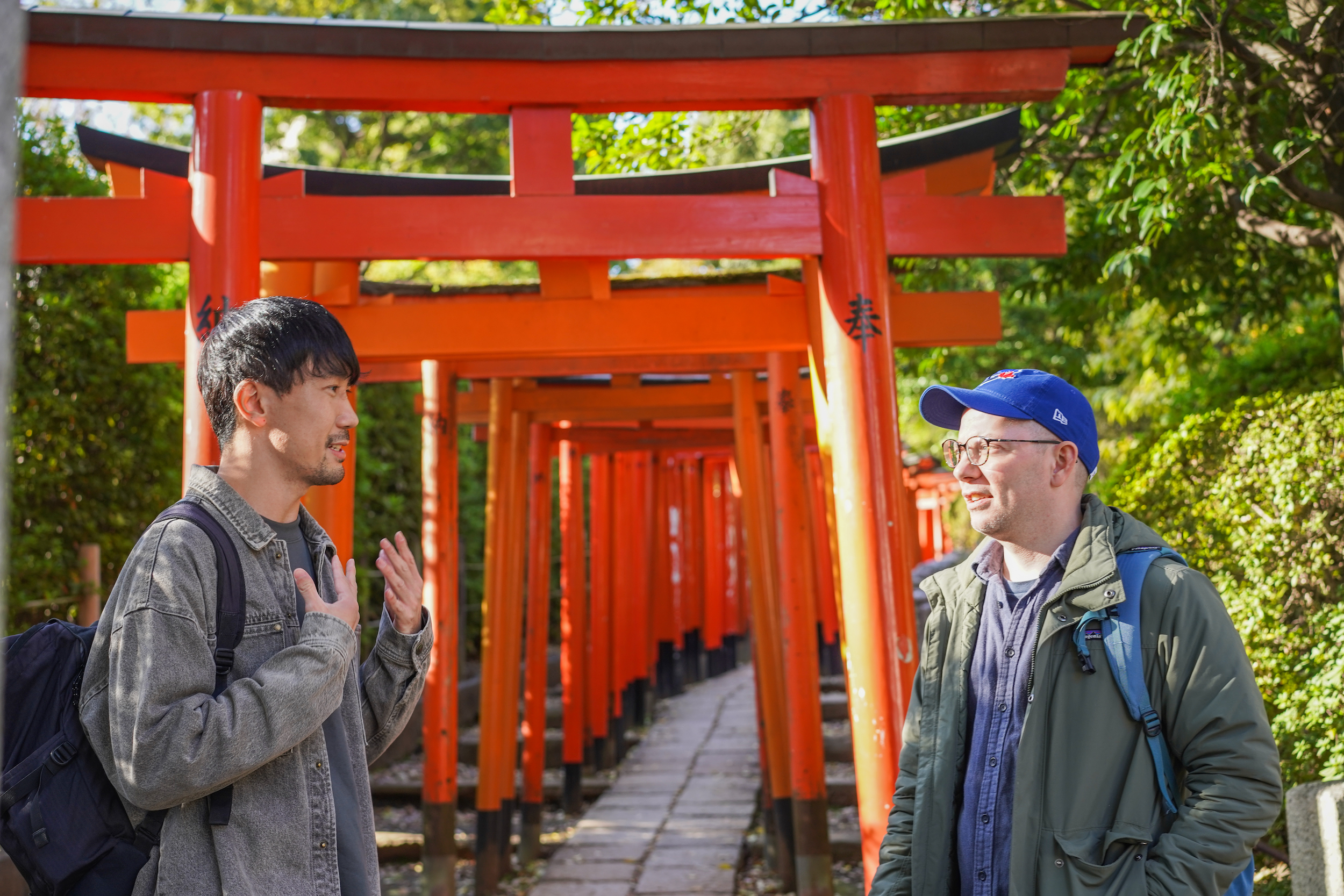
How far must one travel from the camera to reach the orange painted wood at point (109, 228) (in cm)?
379

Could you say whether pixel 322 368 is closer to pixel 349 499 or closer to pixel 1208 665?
pixel 1208 665

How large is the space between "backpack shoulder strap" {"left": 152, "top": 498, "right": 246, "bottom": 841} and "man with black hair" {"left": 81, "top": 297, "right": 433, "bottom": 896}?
0.01 meters

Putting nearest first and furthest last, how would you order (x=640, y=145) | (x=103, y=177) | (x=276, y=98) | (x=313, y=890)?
(x=313, y=890) < (x=276, y=98) < (x=640, y=145) < (x=103, y=177)

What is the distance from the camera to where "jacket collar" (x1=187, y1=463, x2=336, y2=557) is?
5.65ft

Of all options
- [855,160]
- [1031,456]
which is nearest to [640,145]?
[855,160]

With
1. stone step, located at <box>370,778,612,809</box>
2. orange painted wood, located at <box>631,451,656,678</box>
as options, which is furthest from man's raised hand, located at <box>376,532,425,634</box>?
orange painted wood, located at <box>631,451,656,678</box>

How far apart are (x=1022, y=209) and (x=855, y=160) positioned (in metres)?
0.77

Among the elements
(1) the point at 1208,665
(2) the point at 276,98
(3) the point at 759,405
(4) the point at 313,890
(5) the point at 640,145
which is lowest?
(4) the point at 313,890

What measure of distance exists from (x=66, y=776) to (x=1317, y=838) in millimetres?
3206

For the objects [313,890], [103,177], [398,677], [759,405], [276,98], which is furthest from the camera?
[759,405]

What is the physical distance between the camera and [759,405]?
9297 millimetres

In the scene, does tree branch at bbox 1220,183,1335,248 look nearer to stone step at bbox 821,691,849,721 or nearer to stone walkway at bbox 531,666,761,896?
stone walkway at bbox 531,666,761,896

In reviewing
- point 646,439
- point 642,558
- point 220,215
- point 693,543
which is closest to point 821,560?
point 642,558

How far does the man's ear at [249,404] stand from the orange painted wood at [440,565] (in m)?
4.87
